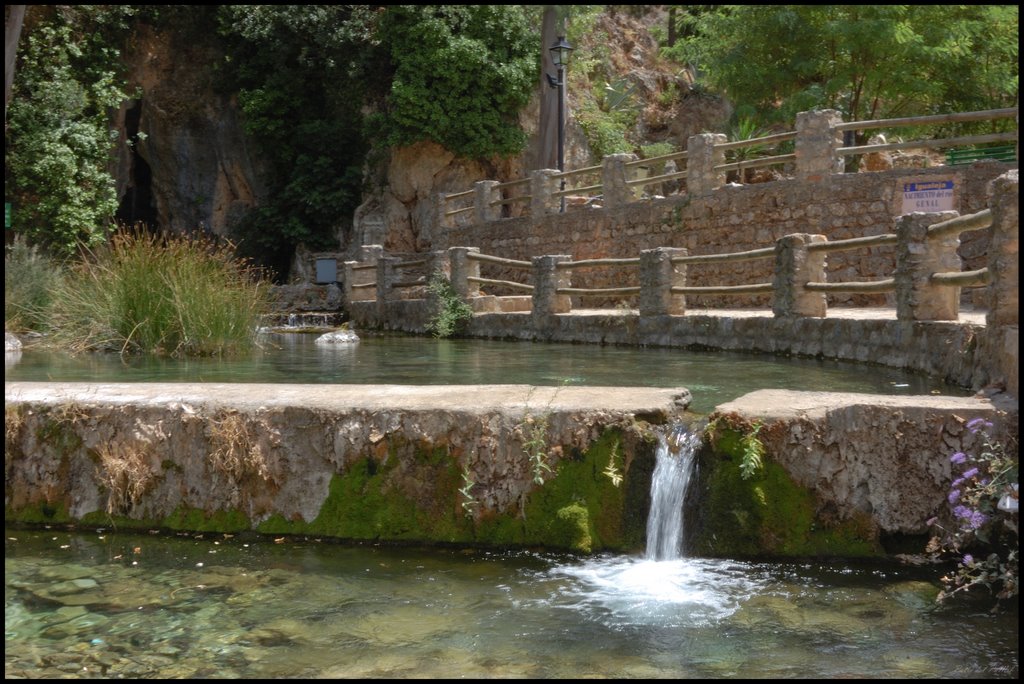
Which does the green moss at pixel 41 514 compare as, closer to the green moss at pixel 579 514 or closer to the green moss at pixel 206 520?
the green moss at pixel 206 520

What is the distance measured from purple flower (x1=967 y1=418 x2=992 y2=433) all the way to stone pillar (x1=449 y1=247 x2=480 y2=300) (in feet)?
37.3

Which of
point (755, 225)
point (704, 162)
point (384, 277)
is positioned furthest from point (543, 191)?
point (755, 225)

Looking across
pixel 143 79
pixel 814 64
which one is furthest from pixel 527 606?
pixel 143 79

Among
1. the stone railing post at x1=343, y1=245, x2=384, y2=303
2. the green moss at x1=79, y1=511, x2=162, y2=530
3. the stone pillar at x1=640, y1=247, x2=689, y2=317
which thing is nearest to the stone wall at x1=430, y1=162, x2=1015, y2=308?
the stone railing post at x1=343, y1=245, x2=384, y2=303

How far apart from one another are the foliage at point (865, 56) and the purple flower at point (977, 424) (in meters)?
15.5

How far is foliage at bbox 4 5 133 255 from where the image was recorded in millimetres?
20531

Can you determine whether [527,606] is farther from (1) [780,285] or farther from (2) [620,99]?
(2) [620,99]

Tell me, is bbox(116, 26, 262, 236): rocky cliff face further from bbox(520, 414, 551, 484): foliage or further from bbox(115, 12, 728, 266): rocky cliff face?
bbox(520, 414, 551, 484): foliage

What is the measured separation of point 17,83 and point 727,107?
63.2ft

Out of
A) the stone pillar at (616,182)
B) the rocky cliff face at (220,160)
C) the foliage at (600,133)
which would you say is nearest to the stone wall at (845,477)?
the stone pillar at (616,182)

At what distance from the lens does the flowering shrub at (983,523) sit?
355 cm

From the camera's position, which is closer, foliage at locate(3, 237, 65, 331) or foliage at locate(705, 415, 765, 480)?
foliage at locate(705, 415, 765, 480)

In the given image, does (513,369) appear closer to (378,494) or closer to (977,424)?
(378,494)

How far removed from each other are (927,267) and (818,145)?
7.63 metres
